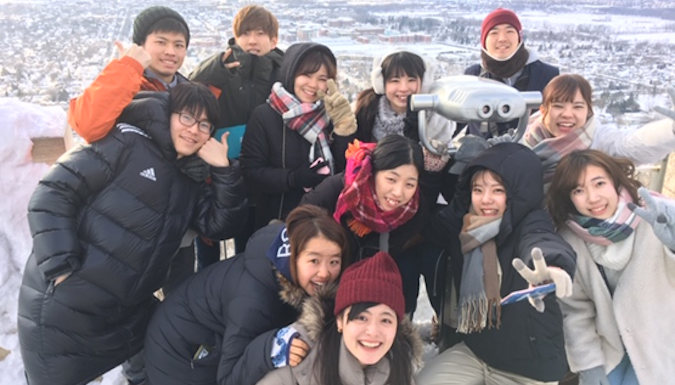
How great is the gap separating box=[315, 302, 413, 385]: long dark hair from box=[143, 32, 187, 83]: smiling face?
145 centimetres

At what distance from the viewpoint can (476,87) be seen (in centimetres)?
172

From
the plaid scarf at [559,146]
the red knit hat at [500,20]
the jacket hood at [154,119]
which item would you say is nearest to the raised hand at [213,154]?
the jacket hood at [154,119]

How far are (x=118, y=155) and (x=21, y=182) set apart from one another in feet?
5.88

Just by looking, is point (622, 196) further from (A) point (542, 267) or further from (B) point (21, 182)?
(B) point (21, 182)

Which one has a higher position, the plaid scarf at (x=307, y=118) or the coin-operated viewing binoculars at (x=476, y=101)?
the coin-operated viewing binoculars at (x=476, y=101)

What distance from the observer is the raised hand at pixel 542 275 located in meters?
1.47

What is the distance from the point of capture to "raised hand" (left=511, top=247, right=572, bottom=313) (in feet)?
4.81

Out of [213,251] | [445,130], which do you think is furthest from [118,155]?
[445,130]

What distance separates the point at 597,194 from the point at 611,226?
0.13 meters

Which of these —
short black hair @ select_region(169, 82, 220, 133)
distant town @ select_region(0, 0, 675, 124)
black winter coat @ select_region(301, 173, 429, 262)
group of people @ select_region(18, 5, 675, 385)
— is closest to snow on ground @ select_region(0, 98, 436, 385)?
distant town @ select_region(0, 0, 675, 124)

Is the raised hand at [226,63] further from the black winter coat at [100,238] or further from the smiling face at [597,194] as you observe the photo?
the smiling face at [597,194]

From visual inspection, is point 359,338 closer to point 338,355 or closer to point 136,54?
point 338,355

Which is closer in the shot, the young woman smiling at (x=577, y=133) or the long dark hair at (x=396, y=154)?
the long dark hair at (x=396, y=154)

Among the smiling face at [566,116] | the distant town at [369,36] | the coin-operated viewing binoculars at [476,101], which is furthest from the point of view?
the distant town at [369,36]
